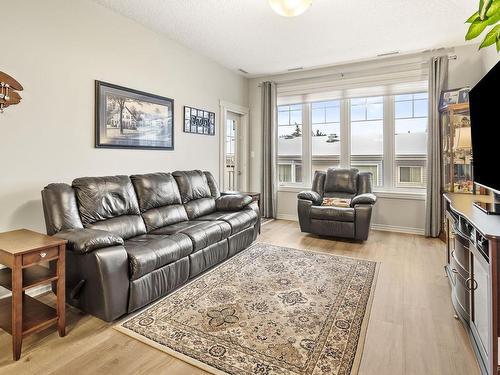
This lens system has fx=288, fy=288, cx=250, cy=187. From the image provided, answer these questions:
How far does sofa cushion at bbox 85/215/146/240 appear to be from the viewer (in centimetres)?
252

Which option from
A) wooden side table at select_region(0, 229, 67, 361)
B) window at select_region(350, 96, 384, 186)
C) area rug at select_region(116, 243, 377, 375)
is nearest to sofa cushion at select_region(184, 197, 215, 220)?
area rug at select_region(116, 243, 377, 375)

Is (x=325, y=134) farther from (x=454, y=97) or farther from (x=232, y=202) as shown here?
(x=232, y=202)

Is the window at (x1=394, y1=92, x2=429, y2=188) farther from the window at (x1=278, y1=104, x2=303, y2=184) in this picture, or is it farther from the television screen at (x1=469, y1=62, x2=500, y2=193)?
the television screen at (x1=469, y1=62, x2=500, y2=193)

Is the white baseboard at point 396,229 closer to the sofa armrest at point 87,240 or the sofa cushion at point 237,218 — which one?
the sofa cushion at point 237,218

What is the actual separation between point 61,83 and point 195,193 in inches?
72.1

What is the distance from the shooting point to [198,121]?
4.46 m

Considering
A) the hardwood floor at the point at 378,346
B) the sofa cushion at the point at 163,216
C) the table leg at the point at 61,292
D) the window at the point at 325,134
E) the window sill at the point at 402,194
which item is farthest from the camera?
the window at the point at 325,134

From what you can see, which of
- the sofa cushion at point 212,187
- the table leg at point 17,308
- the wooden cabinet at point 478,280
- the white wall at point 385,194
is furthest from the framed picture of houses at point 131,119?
the wooden cabinet at point 478,280

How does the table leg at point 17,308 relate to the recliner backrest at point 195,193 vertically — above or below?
below

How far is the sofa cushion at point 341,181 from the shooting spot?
4621 millimetres

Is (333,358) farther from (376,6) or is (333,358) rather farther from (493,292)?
(376,6)

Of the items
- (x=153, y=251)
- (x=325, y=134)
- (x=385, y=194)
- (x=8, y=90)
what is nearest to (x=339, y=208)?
(x=385, y=194)

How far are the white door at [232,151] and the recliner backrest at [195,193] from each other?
1.25 metres

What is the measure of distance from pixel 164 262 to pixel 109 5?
272cm
